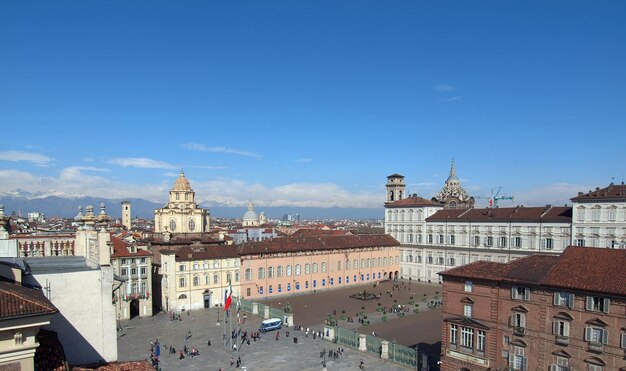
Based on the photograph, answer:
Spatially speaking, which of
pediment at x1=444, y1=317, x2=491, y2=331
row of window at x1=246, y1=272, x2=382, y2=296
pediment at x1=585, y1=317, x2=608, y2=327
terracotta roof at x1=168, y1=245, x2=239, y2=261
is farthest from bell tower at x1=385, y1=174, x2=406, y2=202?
pediment at x1=585, y1=317, x2=608, y2=327

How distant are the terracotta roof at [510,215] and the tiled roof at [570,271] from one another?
38.4 metres

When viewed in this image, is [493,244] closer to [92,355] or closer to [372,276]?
[372,276]

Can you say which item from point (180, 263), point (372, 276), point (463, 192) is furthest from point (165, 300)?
point (463, 192)

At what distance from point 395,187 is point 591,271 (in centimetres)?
6754

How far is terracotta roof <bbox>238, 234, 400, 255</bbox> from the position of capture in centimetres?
6600

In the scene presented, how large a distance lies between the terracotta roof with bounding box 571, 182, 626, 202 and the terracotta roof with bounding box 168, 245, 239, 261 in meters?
46.3

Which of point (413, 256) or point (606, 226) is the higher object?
point (606, 226)

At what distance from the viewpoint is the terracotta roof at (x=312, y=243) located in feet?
217

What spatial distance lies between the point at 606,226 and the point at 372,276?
36271 millimetres

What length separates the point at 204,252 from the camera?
197 feet

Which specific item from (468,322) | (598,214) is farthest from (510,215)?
(468,322)

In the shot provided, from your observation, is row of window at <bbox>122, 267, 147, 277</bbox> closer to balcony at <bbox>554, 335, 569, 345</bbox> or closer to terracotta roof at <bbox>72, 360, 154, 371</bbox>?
balcony at <bbox>554, 335, 569, 345</bbox>

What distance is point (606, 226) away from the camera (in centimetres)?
5944

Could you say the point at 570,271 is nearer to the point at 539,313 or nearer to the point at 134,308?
the point at 539,313
